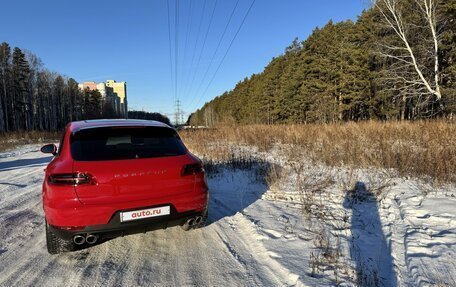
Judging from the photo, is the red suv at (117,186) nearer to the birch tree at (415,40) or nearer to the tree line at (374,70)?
the tree line at (374,70)

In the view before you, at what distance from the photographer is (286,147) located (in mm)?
12203

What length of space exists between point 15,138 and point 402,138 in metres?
33.2

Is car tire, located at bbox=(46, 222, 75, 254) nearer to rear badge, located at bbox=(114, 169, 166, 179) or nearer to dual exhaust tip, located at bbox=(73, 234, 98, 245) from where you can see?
dual exhaust tip, located at bbox=(73, 234, 98, 245)

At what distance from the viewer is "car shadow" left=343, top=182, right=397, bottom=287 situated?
3.19 metres

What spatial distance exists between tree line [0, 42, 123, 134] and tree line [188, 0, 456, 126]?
42.5 meters

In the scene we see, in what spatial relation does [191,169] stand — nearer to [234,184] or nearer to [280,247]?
Answer: [280,247]

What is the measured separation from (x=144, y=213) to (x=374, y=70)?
38338mm

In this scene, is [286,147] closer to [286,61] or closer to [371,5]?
[371,5]

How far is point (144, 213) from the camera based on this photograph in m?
3.82

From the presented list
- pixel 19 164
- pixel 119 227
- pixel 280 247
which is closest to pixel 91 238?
pixel 119 227

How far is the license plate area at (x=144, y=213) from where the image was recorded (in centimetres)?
373

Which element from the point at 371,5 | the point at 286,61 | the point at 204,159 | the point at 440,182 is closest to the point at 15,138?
the point at 204,159

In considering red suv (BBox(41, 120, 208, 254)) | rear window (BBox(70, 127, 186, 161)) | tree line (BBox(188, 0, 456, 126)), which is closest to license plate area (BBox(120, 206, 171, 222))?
red suv (BBox(41, 120, 208, 254))

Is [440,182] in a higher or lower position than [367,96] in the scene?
lower
